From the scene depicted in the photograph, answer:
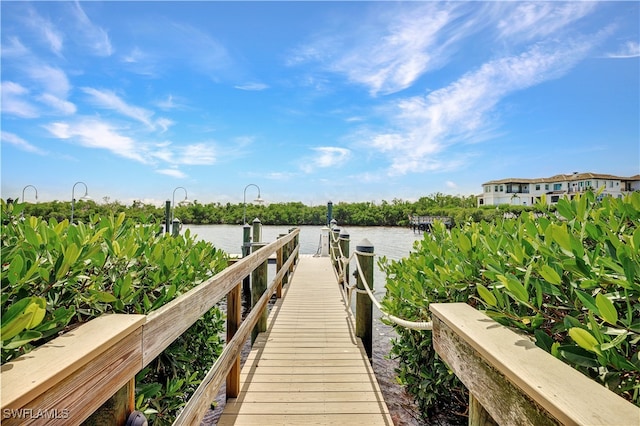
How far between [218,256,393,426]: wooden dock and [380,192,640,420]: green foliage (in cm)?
55

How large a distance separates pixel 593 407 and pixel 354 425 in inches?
81.6

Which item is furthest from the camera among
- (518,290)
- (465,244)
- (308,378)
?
(308,378)

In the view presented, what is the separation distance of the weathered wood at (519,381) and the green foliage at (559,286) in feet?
0.40

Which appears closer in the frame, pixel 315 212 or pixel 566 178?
pixel 566 178

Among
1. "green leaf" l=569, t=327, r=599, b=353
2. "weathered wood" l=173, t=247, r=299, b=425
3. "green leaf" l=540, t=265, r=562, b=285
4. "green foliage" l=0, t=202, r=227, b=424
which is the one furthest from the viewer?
"weathered wood" l=173, t=247, r=299, b=425

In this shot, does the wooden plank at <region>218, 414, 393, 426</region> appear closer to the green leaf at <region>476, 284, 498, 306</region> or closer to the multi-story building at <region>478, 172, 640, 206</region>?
the green leaf at <region>476, 284, 498, 306</region>

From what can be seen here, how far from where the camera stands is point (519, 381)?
0.74 metres

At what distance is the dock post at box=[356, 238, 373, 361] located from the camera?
153 inches

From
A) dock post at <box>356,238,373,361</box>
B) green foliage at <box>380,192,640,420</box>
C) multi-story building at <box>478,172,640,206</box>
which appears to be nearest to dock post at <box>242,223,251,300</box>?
dock post at <box>356,238,373,361</box>

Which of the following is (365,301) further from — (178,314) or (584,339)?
(584,339)

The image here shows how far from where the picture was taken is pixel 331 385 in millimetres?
2895

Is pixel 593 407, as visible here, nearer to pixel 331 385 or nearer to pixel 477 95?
pixel 331 385

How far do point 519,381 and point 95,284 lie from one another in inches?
60.2

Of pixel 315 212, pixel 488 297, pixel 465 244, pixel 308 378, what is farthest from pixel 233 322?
pixel 315 212
